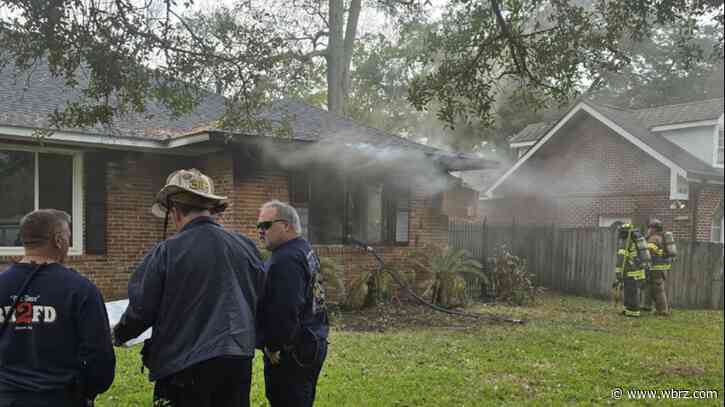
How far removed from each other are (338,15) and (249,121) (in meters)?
14.9

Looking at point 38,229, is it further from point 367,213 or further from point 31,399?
point 367,213

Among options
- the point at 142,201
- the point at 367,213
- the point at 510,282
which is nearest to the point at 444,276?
the point at 510,282

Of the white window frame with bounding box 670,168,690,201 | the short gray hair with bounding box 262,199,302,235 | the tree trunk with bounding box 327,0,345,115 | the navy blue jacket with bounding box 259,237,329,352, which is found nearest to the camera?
the navy blue jacket with bounding box 259,237,329,352

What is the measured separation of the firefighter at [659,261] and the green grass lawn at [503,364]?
3.61 feet

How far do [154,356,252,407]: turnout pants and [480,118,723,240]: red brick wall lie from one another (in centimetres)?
1407

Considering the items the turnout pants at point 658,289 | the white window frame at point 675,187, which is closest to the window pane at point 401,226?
the turnout pants at point 658,289

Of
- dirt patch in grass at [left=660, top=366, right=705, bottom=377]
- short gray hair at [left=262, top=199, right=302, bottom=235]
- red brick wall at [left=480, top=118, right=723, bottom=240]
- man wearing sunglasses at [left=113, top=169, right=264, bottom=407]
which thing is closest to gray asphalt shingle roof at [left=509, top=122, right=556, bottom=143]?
red brick wall at [left=480, top=118, right=723, bottom=240]

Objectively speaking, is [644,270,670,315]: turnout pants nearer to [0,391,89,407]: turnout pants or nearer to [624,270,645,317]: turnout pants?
[624,270,645,317]: turnout pants

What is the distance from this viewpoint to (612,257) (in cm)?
1281

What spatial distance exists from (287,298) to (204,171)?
7.41m

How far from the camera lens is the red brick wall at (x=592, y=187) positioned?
14938 millimetres

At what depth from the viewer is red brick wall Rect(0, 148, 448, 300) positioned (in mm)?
9414

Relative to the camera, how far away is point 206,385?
2.61 meters

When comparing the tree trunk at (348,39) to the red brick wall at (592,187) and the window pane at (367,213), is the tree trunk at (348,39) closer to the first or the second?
the red brick wall at (592,187)
